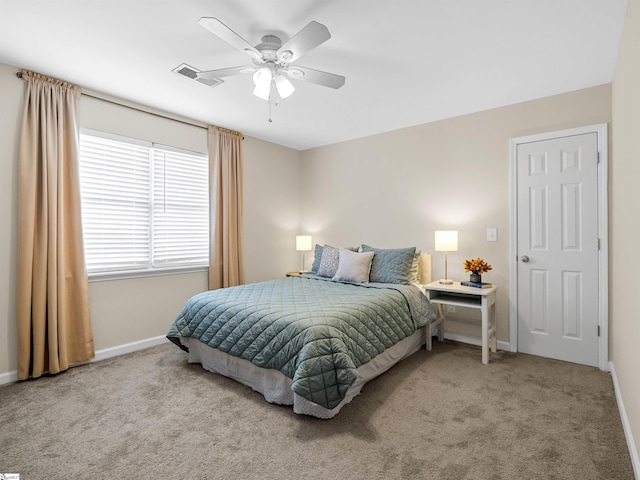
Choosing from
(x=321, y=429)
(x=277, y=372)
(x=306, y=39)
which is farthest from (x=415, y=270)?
(x=306, y=39)

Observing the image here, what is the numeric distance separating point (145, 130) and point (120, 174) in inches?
20.9

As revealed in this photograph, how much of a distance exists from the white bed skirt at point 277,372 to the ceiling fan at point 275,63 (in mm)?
2033

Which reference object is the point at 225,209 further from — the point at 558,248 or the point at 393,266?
the point at 558,248

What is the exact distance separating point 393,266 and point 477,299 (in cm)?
86

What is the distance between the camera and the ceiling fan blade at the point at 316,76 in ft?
7.50

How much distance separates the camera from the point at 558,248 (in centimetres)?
307

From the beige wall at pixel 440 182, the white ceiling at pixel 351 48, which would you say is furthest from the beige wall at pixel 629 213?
the beige wall at pixel 440 182

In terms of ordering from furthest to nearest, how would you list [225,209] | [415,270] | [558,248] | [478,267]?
1. [225,209]
2. [415,270]
3. [478,267]
4. [558,248]

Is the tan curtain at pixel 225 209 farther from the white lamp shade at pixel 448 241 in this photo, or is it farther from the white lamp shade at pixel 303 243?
the white lamp shade at pixel 448 241

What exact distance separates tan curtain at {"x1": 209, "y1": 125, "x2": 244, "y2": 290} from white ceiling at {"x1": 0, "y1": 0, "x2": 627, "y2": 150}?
0.66 meters

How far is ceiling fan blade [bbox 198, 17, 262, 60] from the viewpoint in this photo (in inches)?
68.6

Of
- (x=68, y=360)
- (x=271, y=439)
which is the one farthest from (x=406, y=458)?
(x=68, y=360)

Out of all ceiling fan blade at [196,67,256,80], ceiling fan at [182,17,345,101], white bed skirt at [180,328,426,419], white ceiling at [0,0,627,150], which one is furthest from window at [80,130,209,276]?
ceiling fan blade at [196,67,256,80]

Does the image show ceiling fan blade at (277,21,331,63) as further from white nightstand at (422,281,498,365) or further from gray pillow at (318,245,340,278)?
white nightstand at (422,281,498,365)
